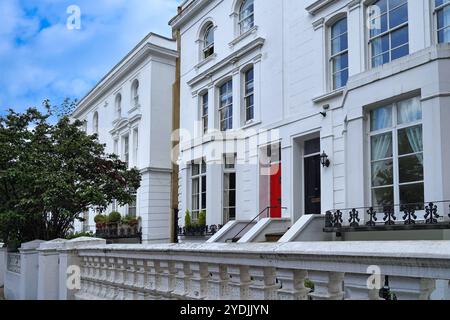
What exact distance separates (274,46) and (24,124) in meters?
8.47

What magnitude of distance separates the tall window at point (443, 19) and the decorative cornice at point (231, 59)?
22.0 feet

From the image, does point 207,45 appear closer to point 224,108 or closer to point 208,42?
point 208,42

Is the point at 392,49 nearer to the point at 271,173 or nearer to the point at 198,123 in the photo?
the point at 271,173

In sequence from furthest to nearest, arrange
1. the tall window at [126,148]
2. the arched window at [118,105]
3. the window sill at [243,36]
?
the arched window at [118,105] < the tall window at [126,148] < the window sill at [243,36]

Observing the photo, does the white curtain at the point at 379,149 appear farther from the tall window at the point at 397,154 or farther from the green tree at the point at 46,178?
the green tree at the point at 46,178

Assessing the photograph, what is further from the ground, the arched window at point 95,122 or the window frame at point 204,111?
the arched window at point 95,122

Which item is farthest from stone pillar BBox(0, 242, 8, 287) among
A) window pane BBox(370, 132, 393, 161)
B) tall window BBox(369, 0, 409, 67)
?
tall window BBox(369, 0, 409, 67)

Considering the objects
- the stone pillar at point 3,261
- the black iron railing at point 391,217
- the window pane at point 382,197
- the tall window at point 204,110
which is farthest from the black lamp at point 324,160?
the stone pillar at point 3,261

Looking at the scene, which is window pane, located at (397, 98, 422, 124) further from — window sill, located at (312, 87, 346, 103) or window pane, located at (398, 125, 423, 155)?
window sill, located at (312, 87, 346, 103)

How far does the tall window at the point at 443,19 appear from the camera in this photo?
1129 cm

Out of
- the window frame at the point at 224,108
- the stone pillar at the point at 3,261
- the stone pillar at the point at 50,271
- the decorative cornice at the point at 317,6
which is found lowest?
the stone pillar at the point at 3,261

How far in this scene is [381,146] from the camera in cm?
1156

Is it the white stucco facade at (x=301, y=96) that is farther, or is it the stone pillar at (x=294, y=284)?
the white stucco facade at (x=301, y=96)
